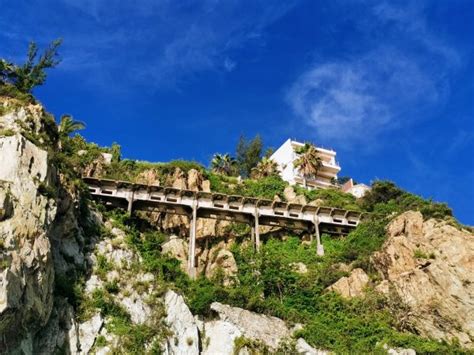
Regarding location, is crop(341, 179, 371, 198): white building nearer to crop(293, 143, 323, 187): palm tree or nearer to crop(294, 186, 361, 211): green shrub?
crop(293, 143, 323, 187): palm tree

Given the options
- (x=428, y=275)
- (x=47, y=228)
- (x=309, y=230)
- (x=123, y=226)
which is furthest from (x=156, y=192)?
(x=428, y=275)

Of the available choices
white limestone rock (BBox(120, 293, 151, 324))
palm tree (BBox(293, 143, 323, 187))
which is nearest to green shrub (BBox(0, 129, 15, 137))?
white limestone rock (BBox(120, 293, 151, 324))

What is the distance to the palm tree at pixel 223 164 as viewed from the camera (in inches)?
2219

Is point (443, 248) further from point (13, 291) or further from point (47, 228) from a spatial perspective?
point (13, 291)

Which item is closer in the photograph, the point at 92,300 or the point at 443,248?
the point at 92,300

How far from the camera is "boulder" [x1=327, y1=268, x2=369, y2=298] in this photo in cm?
3312

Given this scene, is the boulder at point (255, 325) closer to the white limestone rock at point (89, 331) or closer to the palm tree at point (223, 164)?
the white limestone rock at point (89, 331)

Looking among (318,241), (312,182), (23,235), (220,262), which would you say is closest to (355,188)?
(312,182)

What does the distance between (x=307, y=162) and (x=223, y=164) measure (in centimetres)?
872

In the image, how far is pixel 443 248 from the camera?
33156 millimetres

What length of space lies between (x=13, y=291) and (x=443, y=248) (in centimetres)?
2448

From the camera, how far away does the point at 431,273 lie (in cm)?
3206

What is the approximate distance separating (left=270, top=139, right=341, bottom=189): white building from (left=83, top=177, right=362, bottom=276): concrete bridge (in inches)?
742

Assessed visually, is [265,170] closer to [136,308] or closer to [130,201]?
[130,201]
